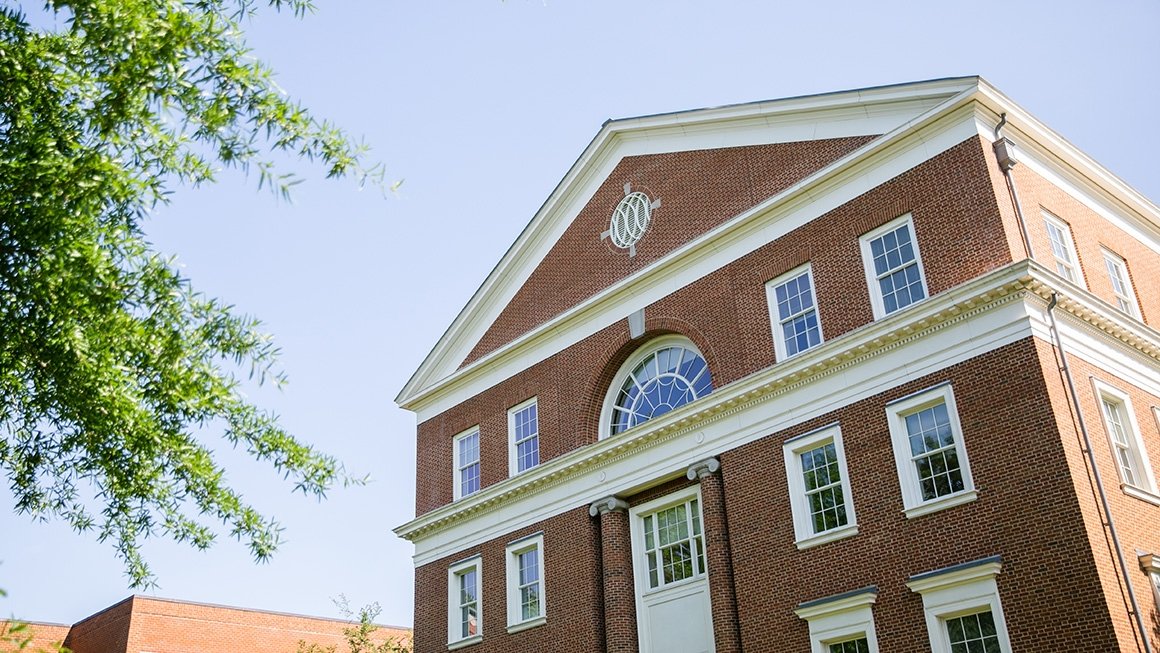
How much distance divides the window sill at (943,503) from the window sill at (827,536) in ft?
4.00

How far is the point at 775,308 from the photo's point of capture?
23.4 meters

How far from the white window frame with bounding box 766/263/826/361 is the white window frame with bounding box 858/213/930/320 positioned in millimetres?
1258

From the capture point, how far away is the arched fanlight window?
25328 millimetres

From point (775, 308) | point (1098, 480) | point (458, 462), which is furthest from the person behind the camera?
point (458, 462)

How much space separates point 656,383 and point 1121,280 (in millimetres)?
10587

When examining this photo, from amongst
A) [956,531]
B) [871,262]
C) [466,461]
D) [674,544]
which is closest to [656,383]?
[674,544]

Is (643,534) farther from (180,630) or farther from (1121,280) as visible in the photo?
(180,630)

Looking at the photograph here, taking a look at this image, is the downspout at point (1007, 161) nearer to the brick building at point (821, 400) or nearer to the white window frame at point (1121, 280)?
the brick building at point (821, 400)

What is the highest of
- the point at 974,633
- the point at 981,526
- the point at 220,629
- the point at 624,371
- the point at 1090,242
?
the point at 1090,242

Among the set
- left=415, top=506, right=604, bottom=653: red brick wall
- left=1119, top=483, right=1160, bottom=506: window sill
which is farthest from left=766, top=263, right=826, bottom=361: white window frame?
left=415, top=506, right=604, bottom=653: red brick wall

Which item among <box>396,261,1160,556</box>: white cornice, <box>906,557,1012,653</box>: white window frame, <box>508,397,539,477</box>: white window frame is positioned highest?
<box>508,397,539,477</box>: white window frame

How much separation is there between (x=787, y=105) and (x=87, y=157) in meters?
16.5

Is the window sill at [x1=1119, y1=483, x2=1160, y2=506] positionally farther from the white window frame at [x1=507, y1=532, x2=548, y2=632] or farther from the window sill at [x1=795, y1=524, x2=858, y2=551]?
the white window frame at [x1=507, y1=532, x2=548, y2=632]

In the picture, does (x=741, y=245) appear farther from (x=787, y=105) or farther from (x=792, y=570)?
(x=792, y=570)
